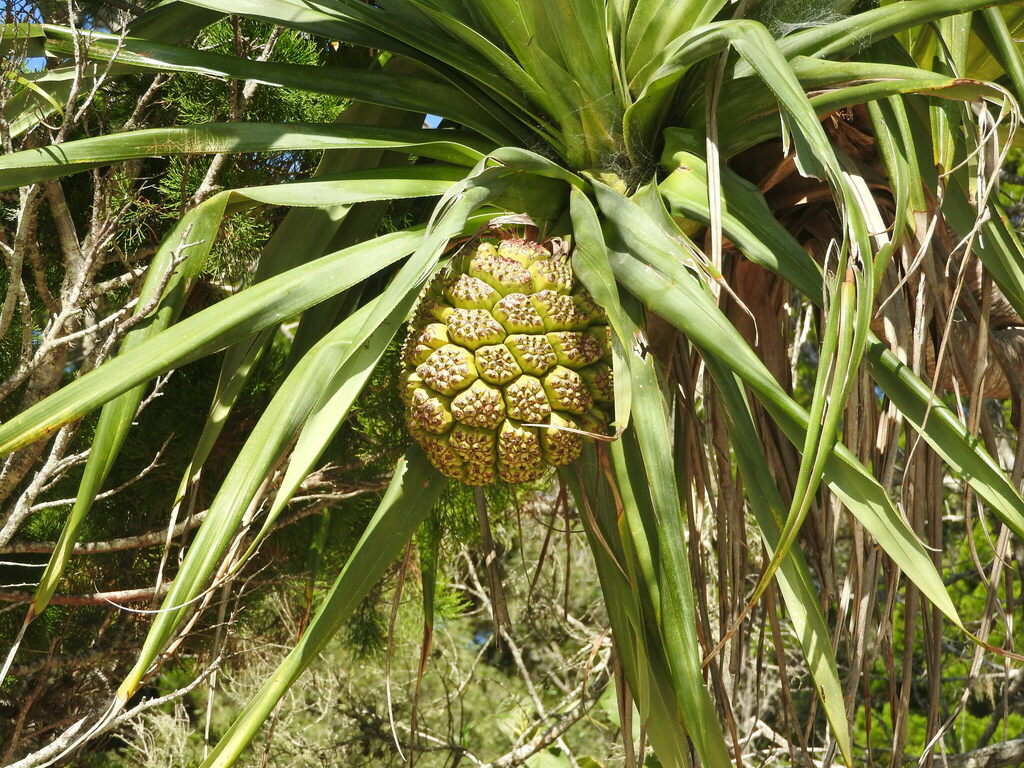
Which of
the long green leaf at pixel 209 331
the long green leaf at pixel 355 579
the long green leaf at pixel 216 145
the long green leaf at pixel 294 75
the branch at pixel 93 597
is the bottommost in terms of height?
the branch at pixel 93 597

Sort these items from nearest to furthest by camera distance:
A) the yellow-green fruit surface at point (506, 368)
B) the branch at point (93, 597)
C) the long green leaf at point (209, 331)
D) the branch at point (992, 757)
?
the long green leaf at point (209, 331), the yellow-green fruit surface at point (506, 368), the branch at point (93, 597), the branch at point (992, 757)

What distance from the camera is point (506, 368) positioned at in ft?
3.77

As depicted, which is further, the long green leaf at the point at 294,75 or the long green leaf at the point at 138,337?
the long green leaf at the point at 294,75

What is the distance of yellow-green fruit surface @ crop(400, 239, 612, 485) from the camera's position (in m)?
1.15

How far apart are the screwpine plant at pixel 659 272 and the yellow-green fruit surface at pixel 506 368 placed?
2 cm

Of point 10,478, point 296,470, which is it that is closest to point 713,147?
point 296,470

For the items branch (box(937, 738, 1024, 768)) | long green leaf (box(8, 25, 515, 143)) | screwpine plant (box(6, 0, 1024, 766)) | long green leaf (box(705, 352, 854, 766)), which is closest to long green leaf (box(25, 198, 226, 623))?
screwpine plant (box(6, 0, 1024, 766))

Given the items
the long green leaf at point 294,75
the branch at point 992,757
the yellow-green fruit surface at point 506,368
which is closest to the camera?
the yellow-green fruit surface at point 506,368

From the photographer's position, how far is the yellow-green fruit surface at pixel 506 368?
1.15 m

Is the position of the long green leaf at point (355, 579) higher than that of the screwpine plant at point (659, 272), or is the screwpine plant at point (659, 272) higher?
the screwpine plant at point (659, 272)

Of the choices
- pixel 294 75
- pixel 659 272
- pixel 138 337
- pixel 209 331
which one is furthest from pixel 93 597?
pixel 659 272

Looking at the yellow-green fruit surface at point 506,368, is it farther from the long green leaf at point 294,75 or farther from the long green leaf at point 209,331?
the long green leaf at point 294,75

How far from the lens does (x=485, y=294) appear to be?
46.6 inches

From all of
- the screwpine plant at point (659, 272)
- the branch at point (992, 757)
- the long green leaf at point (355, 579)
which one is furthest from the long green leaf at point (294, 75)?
the branch at point (992, 757)
